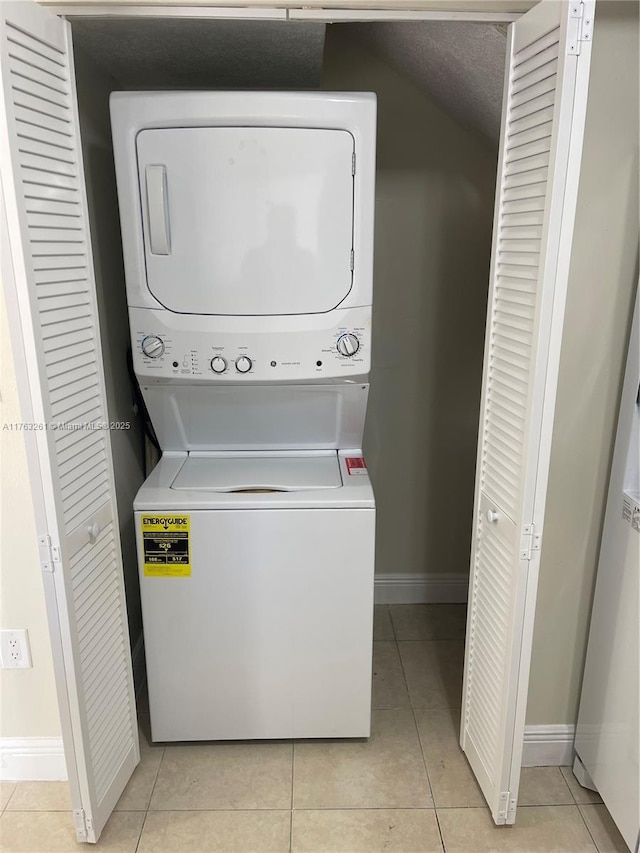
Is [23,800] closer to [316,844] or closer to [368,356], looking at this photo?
[316,844]

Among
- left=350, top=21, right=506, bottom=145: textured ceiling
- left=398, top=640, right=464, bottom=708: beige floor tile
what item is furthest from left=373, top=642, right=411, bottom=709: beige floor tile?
left=350, top=21, right=506, bottom=145: textured ceiling

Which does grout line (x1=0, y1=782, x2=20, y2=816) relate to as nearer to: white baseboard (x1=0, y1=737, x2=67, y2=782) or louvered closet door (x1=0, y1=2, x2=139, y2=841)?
white baseboard (x1=0, y1=737, x2=67, y2=782)

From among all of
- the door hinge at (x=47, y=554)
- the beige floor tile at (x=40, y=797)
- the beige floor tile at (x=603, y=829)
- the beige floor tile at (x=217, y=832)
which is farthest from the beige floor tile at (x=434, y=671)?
the door hinge at (x=47, y=554)

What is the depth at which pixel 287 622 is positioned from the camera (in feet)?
5.95

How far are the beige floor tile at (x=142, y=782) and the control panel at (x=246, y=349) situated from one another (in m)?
1.11

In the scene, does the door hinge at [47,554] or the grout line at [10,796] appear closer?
the door hinge at [47,554]

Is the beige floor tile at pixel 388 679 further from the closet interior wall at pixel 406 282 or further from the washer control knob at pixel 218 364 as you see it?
the washer control knob at pixel 218 364

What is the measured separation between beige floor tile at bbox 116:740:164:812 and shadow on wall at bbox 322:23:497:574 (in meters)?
1.12

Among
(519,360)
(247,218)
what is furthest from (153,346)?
(519,360)

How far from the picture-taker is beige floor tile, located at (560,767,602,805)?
176cm

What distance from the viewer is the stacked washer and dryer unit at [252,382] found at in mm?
1630

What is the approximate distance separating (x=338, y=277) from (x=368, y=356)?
0.23 metres

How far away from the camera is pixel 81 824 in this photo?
159 cm

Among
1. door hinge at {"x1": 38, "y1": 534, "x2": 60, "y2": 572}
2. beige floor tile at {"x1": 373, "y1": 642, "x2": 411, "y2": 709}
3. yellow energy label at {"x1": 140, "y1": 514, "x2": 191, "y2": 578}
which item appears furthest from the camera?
beige floor tile at {"x1": 373, "y1": 642, "x2": 411, "y2": 709}
